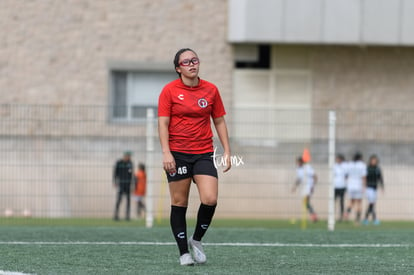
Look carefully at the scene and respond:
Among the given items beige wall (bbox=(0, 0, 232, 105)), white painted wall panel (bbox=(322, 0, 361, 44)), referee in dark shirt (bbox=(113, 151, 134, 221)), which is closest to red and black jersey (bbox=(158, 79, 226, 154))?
referee in dark shirt (bbox=(113, 151, 134, 221))

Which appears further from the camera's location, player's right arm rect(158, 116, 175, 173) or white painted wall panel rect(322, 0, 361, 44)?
white painted wall panel rect(322, 0, 361, 44)

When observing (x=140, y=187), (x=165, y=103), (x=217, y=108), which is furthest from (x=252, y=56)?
(x=165, y=103)

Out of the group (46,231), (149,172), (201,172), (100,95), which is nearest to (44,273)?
(201,172)

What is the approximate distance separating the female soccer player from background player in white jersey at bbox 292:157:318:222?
27.7ft

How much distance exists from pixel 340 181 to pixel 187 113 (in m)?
12.7

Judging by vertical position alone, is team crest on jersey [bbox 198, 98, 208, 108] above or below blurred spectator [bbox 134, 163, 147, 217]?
above

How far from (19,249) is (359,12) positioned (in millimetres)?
15471

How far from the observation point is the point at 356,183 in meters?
21.2

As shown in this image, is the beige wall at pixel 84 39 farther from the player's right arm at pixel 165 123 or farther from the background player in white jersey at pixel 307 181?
the player's right arm at pixel 165 123

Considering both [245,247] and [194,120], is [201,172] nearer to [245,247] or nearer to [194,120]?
[194,120]

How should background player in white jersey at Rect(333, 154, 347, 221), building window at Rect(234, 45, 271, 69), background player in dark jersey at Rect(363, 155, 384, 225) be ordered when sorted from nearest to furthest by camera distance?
1. background player in dark jersey at Rect(363, 155, 384, 225)
2. background player in white jersey at Rect(333, 154, 347, 221)
3. building window at Rect(234, 45, 271, 69)

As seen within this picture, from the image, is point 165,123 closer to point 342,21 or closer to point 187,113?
point 187,113

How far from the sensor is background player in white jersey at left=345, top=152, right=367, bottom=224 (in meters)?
21.0

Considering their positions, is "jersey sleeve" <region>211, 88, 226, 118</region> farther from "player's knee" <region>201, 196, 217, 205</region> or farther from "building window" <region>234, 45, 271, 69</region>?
"building window" <region>234, 45, 271, 69</region>
